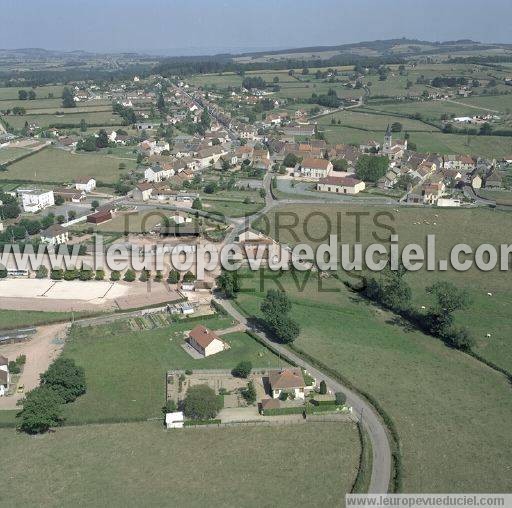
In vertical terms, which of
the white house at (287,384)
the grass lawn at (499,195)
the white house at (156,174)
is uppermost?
the white house at (156,174)

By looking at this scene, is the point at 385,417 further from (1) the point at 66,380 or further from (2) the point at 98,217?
(2) the point at 98,217

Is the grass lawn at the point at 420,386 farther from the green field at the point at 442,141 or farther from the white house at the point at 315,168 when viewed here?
the green field at the point at 442,141

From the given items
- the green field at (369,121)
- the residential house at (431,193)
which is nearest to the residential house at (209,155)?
the residential house at (431,193)

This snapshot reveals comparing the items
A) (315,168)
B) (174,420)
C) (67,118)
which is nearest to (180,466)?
(174,420)

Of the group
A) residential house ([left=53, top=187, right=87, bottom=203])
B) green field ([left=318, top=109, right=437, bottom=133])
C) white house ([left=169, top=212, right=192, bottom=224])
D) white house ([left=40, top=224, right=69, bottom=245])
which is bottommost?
white house ([left=40, top=224, right=69, bottom=245])

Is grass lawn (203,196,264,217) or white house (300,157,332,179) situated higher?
white house (300,157,332,179)

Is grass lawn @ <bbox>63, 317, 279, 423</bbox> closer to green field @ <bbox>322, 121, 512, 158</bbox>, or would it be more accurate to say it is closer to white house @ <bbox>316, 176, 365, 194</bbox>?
white house @ <bbox>316, 176, 365, 194</bbox>

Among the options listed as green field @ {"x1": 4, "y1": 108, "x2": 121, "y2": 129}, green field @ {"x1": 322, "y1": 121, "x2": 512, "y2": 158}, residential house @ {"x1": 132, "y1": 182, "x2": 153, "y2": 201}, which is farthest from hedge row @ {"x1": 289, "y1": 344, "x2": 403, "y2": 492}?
green field @ {"x1": 4, "y1": 108, "x2": 121, "y2": 129}
